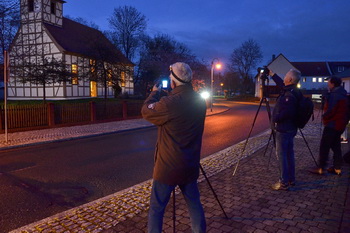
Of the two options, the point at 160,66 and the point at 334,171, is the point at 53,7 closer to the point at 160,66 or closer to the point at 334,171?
the point at 160,66

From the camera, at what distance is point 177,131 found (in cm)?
250

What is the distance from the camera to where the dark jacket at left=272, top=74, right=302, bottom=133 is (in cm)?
432

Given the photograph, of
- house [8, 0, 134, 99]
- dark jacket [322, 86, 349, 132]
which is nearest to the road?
dark jacket [322, 86, 349, 132]

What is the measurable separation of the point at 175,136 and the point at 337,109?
4.10 metres

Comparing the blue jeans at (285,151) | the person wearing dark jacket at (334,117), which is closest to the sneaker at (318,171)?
the person wearing dark jacket at (334,117)

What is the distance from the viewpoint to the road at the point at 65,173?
4.29 meters

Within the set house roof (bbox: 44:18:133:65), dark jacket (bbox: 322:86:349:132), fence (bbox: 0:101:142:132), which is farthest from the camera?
house roof (bbox: 44:18:133:65)

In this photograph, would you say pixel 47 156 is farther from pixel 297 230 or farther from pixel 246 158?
pixel 297 230

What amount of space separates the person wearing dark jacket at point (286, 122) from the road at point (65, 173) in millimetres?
2738

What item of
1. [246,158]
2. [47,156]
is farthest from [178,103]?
[47,156]

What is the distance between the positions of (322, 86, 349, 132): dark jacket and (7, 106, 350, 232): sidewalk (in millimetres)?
A: 1062

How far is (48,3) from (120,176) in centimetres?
2906

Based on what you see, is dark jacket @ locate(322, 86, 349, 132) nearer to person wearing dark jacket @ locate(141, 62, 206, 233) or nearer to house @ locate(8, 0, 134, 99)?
person wearing dark jacket @ locate(141, 62, 206, 233)

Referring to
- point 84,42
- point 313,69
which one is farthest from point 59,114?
point 313,69
